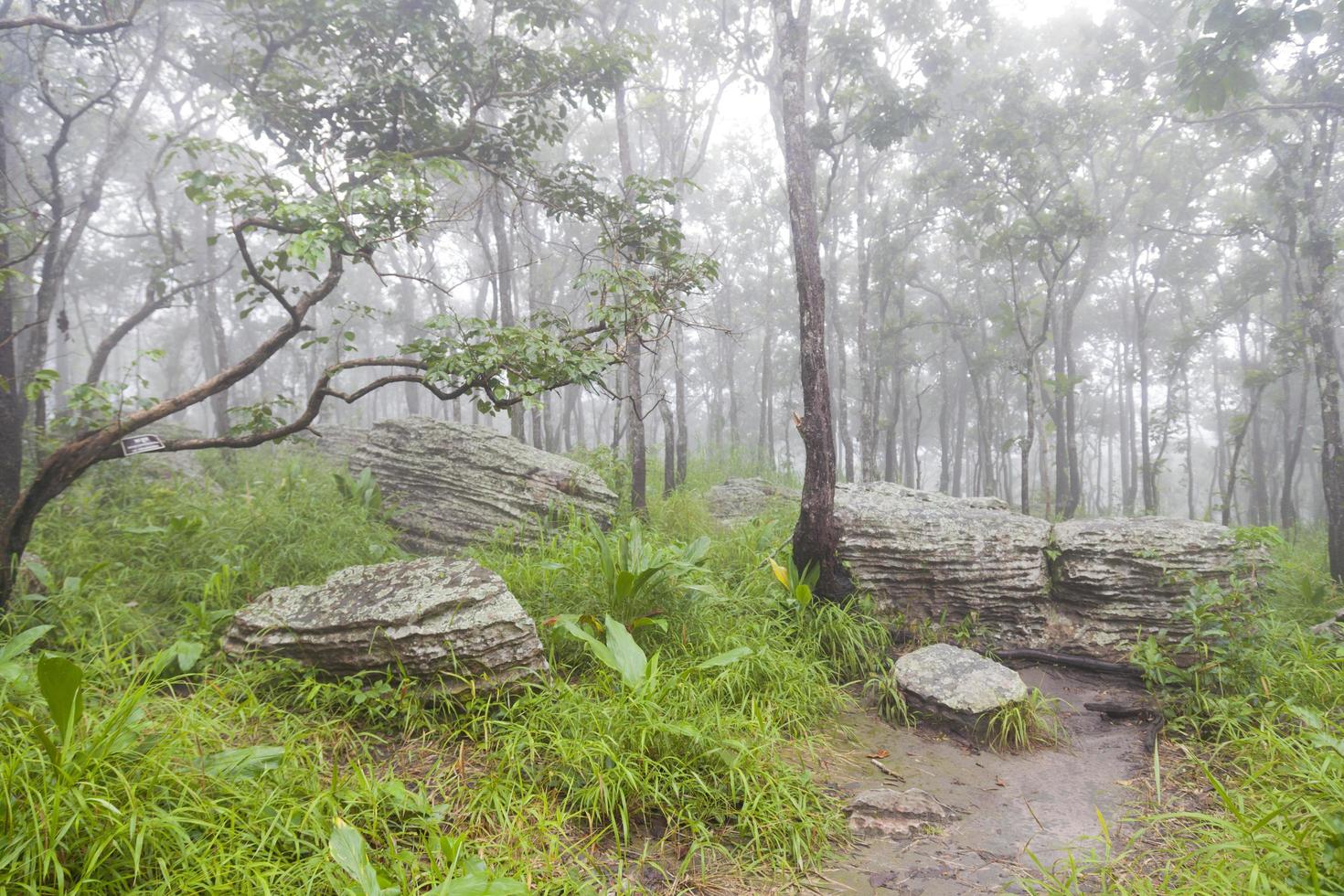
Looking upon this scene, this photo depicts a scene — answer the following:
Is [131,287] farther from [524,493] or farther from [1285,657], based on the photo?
[1285,657]

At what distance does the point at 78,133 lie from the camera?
17.6m

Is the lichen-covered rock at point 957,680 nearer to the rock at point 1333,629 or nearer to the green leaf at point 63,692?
the rock at point 1333,629

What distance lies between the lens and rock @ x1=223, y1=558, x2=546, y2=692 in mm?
3576

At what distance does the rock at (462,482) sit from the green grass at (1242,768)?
17.6 feet

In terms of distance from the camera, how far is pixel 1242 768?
3527 millimetres

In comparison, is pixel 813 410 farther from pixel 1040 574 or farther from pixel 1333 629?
pixel 1333 629

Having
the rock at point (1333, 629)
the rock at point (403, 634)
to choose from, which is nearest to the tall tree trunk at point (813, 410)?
the rock at point (403, 634)

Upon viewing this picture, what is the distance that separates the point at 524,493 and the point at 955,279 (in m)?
21.8

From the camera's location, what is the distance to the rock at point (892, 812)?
323 cm

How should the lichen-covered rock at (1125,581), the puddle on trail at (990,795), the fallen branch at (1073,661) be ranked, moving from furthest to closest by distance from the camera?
the lichen-covered rock at (1125,581) < the fallen branch at (1073,661) < the puddle on trail at (990,795)

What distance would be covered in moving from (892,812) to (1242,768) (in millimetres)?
2073

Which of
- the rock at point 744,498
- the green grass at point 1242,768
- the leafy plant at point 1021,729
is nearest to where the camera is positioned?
the green grass at point 1242,768

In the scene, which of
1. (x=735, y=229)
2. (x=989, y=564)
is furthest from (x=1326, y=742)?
(x=735, y=229)

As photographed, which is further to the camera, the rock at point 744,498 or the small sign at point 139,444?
the rock at point 744,498
